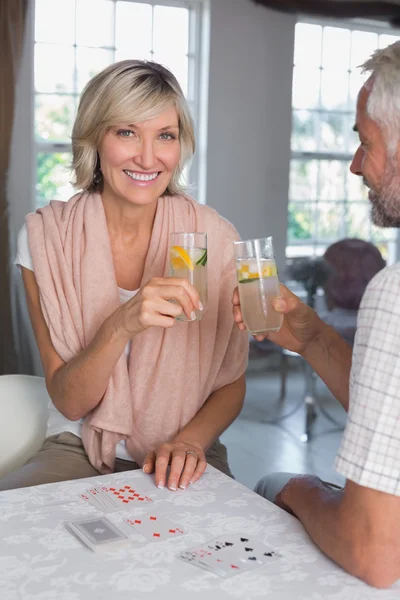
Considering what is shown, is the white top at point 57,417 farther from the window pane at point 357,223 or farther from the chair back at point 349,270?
the window pane at point 357,223

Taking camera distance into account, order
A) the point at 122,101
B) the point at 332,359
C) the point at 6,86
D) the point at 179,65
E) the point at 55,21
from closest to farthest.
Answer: the point at 332,359
the point at 122,101
the point at 6,86
the point at 55,21
the point at 179,65

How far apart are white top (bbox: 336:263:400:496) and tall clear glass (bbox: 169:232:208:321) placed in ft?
1.84

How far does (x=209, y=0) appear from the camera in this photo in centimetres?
464

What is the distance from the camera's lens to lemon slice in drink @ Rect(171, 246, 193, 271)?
1709 millimetres

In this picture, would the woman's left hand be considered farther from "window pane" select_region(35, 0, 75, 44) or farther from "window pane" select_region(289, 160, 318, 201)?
"window pane" select_region(289, 160, 318, 201)

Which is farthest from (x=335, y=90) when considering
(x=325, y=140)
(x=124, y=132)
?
(x=124, y=132)

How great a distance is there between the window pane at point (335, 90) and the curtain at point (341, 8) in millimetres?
342

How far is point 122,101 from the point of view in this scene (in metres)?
2.04

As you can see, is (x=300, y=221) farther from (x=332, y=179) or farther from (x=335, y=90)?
(x=335, y=90)

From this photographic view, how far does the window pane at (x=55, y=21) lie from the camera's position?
4.38 metres

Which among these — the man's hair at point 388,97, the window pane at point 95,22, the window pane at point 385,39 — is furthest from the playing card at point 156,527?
the window pane at point 385,39

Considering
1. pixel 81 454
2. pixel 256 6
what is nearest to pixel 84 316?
pixel 81 454

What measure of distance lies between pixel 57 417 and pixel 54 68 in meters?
2.82

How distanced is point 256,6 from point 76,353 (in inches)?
130
